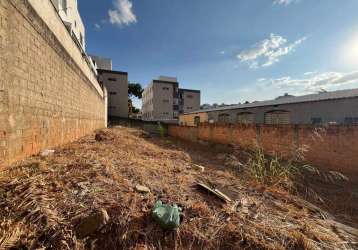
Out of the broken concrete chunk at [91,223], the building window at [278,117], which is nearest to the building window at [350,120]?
the building window at [278,117]

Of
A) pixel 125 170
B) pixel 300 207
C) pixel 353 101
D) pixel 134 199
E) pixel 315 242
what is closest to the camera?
pixel 315 242

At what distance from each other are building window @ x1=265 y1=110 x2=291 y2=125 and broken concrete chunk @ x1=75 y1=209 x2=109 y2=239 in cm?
1333

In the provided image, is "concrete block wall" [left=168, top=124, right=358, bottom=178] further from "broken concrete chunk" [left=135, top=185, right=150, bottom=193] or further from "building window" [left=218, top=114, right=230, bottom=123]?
"building window" [left=218, top=114, right=230, bottom=123]

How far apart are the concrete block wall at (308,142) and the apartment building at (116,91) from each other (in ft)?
59.4

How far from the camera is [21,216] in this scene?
1.57 m

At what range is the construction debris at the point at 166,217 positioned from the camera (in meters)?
1.69

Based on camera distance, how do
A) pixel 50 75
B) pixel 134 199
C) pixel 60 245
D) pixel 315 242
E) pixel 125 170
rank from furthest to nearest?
1. pixel 50 75
2. pixel 125 170
3. pixel 134 199
4. pixel 315 242
5. pixel 60 245

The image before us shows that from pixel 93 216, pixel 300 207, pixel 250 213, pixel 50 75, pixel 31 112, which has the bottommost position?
pixel 300 207

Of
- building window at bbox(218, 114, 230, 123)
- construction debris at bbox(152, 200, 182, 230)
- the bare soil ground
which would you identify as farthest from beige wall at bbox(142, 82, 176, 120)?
construction debris at bbox(152, 200, 182, 230)

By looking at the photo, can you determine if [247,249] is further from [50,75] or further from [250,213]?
[50,75]

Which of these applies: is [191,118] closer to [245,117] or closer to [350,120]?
[245,117]

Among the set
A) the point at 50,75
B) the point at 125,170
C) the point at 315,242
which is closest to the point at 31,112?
the point at 50,75

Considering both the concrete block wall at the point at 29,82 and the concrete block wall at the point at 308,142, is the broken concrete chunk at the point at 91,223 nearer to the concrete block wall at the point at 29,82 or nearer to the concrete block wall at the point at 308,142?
the concrete block wall at the point at 29,82

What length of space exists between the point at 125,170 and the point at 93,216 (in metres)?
1.32
